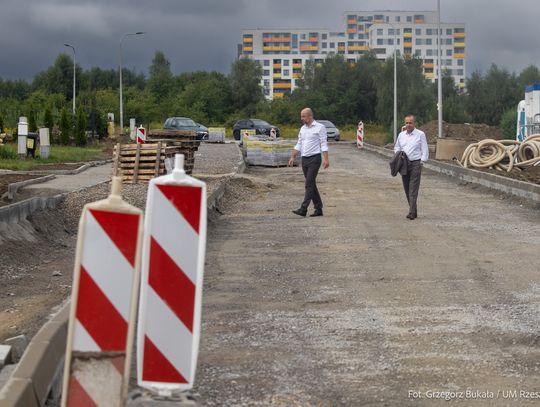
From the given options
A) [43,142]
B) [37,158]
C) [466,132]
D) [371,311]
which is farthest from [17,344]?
[466,132]

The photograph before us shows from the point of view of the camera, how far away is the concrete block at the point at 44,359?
532 centimetres

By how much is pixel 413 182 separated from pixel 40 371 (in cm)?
1151

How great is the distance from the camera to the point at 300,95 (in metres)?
97.0

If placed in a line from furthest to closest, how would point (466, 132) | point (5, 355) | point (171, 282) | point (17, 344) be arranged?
point (466, 132) < point (17, 344) < point (5, 355) < point (171, 282)

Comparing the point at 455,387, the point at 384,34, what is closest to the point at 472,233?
the point at 455,387

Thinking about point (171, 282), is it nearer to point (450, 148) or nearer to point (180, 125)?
point (450, 148)

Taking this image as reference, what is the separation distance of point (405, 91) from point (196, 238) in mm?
75496

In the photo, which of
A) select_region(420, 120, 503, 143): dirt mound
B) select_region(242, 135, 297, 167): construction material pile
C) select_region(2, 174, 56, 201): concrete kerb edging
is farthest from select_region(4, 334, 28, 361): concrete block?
select_region(420, 120, 503, 143): dirt mound

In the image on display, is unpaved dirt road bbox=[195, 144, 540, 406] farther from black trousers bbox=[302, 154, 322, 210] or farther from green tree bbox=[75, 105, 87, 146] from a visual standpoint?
green tree bbox=[75, 105, 87, 146]

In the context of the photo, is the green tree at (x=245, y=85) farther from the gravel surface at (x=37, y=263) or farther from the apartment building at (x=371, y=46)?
the apartment building at (x=371, y=46)

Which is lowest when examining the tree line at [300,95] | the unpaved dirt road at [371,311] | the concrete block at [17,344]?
the unpaved dirt road at [371,311]

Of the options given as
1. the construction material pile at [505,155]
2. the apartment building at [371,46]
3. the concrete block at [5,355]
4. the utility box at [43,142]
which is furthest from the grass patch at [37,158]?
the apartment building at [371,46]

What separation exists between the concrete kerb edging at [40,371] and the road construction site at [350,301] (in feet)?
2.90

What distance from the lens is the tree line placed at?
251 feet
